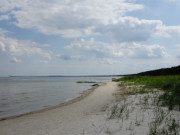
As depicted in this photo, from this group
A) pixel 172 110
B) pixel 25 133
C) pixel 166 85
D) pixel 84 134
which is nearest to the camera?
pixel 84 134

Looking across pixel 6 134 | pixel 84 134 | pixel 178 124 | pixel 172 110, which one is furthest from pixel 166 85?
pixel 6 134

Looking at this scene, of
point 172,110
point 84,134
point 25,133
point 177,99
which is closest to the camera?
point 84,134

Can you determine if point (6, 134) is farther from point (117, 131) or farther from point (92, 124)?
point (117, 131)

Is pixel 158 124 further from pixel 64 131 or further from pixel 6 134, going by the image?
pixel 6 134

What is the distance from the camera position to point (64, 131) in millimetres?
5254

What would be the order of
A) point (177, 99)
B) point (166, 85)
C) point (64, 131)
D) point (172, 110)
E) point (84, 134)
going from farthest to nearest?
point (166, 85)
point (177, 99)
point (172, 110)
point (64, 131)
point (84, 134)

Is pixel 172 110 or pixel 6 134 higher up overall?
pixel 172 110

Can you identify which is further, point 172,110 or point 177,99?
point 177,99

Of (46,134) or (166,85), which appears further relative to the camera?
(166,85)

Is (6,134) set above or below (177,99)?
below

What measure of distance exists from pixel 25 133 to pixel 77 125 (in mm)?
1656

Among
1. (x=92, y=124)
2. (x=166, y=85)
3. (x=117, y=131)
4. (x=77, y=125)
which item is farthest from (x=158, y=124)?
(x=166, y=85)

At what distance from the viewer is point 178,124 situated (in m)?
4.94

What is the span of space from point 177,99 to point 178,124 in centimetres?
313
